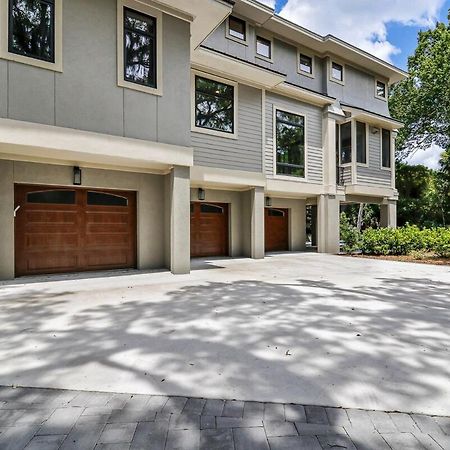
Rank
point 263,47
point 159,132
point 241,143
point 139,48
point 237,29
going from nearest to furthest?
point 139,48 < point 159,132 < point 241,143 < point 237,29 < point 263,47

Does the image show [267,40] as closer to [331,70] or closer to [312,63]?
[312,63]

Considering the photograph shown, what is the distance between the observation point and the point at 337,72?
46.1 feet

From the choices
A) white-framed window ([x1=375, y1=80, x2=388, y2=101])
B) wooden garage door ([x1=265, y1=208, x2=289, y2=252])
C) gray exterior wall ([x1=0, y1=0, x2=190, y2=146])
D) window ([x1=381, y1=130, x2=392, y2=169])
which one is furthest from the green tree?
gray exterior wall ([x1=0, y1=0, x2=190, y2=146])

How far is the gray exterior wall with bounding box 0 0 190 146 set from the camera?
5805 mm

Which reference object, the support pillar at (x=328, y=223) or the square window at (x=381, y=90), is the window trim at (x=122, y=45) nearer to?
the support pillar at (x=328, y=223)

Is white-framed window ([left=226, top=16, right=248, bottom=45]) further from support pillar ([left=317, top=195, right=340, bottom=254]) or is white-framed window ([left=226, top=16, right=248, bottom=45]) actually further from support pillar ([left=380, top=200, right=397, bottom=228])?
support pillar ([left=380, top=200, right=397, bottom=228])

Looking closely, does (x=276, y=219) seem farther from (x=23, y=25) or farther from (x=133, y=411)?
(x=133, y=411)

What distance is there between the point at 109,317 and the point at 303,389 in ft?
9.08

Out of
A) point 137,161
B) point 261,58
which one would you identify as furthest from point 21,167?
point 261,58

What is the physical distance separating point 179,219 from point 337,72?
11.1m

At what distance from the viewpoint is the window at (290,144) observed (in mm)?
12055

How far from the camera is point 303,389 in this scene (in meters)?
2.41

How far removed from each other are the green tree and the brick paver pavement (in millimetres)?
23550

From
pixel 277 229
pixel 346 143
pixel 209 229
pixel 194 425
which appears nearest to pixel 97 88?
pixel 209 229
